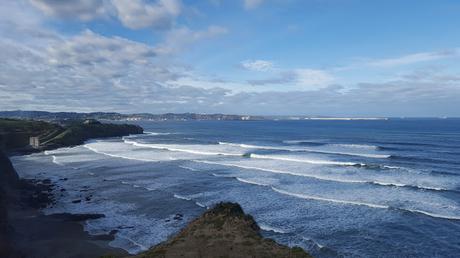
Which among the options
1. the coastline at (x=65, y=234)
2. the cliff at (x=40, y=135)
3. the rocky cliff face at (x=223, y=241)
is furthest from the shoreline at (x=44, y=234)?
the cliff at (x=40, y=135)

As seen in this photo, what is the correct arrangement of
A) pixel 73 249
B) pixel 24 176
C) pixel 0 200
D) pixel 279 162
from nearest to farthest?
pixel 73 249, pixel 0 200, pixel 24 176, pixel 279 162

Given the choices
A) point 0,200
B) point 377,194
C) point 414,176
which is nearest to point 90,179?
point 0,200

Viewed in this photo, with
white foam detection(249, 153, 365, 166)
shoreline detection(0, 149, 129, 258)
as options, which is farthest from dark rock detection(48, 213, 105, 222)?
white foam detection(249, 153, 365, 166)

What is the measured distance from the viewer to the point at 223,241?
1825 cm

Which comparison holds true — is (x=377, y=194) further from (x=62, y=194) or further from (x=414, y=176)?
(x=62, y=194)

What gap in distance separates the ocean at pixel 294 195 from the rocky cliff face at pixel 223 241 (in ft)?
13.8

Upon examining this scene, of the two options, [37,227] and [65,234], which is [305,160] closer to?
[65,234]

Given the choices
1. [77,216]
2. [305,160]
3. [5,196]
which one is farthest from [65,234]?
[305,160]

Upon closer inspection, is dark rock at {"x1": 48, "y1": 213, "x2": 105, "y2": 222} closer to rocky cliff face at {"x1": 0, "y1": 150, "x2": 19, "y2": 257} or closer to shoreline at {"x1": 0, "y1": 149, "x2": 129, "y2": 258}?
shoreline at {"x1": 0, "y1": 149, "x2": 129, "y2": 258}

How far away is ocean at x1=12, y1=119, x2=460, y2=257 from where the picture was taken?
77.3ft

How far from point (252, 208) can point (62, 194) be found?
18.0 meters

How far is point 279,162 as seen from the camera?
2060 inches

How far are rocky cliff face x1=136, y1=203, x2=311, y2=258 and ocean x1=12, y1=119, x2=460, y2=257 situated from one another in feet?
13.8

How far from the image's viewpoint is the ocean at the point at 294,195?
23.6m
